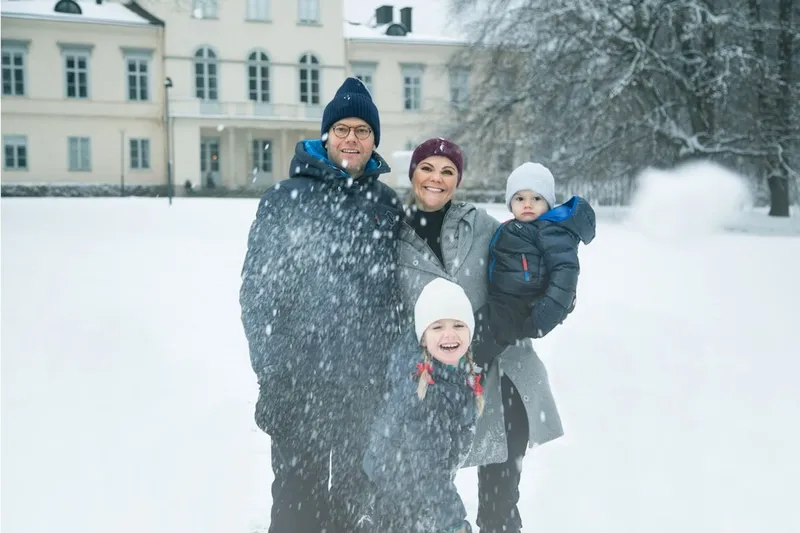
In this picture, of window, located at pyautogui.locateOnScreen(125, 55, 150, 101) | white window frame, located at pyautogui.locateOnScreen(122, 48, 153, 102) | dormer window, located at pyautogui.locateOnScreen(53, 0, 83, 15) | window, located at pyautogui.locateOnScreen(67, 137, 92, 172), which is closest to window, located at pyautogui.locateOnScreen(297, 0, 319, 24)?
white window frame, located at pyautogui.locateOnScreen(122, 48, 153, 102)

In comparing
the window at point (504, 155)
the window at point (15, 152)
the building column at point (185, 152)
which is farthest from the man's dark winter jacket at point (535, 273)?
the window at point (15, 152)

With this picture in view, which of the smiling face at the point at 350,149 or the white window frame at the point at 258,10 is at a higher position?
the white window frame at the point at 258,10

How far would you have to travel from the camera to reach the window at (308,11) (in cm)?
4114

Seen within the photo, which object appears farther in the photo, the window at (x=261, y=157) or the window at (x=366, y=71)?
the window at (x=366, y=71)

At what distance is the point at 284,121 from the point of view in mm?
40312

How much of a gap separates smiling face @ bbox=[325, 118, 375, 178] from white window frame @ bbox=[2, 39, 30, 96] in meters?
39.8

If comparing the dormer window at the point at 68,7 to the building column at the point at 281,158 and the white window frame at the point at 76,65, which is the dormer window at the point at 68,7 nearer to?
the white window frame at the point at 76,65

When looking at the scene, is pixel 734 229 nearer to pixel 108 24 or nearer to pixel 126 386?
pixel 126 386

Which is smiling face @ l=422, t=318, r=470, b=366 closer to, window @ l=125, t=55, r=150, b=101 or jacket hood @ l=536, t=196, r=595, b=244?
jacket hood @ l=536, t=196, r=595, b=244

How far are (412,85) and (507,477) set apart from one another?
137 ft

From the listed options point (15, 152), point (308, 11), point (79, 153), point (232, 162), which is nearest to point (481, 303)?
point (232, 162)

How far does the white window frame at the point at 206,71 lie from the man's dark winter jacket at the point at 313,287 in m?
38.2

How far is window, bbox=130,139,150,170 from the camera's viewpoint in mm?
39031

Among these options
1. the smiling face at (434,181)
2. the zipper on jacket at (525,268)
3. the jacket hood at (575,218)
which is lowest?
the zipper on jacket at (525,268)
